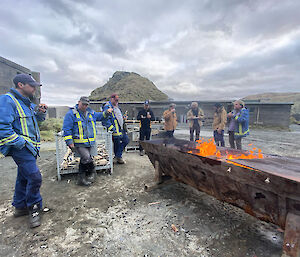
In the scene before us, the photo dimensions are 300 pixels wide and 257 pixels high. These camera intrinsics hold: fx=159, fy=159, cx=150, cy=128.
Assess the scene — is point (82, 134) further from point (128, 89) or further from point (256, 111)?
point (128, 89)

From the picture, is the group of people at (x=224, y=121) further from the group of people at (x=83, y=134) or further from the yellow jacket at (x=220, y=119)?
the group of people at (x=83, y=134)

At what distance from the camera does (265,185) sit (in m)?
1.71

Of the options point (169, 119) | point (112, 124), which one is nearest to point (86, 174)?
point (112, 124)

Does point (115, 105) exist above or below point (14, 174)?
above

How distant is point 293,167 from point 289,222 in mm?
695

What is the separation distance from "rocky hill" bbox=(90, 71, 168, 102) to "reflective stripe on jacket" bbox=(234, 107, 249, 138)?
56.1 metres

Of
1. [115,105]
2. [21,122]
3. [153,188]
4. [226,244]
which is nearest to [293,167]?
[226,244]

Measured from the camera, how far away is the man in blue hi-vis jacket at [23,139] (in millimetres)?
2249

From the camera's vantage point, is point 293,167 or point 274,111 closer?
point 293,167

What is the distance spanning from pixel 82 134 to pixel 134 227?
7.53ft

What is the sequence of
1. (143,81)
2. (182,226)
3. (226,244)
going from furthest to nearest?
(143,81), (182,226), (226,244)

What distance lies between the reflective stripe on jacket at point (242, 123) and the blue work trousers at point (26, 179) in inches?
214

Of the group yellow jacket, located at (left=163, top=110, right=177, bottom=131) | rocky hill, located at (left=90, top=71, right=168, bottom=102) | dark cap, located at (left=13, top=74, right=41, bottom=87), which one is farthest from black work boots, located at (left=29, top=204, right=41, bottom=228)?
rocky hill, located at (left=90, top=71, right=168, bottom=102)

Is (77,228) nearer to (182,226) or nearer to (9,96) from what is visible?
(182,226)
